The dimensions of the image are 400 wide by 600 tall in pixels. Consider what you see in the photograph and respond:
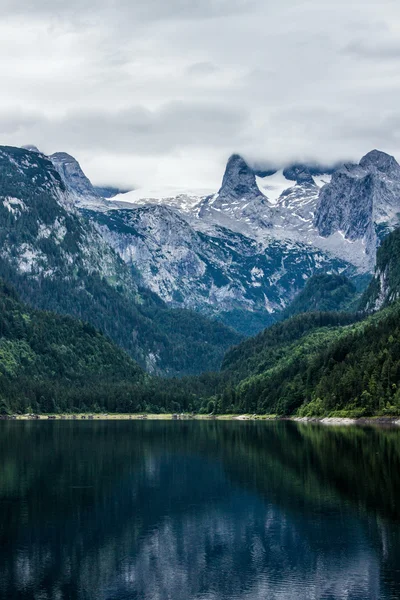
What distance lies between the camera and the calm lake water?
7012cm

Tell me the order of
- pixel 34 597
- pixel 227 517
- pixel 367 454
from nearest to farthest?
pixel 34 597, pixel 227 517, pixel 367 454

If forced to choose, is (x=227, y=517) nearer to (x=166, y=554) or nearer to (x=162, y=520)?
(x=162, y=520)

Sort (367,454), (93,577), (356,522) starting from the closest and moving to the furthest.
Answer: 1. (93,577)
2. (356,522)
3. (367,454)

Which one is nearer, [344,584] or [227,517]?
[344,584]

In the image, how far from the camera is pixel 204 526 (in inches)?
3671

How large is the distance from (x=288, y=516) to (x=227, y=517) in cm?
710

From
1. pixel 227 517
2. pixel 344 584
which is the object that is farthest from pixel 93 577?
pixel 227 517

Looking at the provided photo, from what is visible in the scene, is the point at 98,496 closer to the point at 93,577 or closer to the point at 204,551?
the point at 204,551

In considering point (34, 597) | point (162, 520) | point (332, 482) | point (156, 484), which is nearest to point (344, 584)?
point (34, 597)

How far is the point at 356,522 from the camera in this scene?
299 ft

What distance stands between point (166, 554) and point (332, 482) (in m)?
43.0

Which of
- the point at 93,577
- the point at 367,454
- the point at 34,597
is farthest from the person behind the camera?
the point at 367,454

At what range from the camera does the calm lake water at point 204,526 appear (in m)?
70.1

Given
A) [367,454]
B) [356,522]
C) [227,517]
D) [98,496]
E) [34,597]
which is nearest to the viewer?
[34,597]
